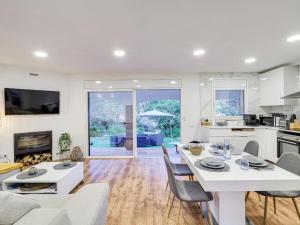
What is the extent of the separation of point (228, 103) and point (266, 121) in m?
1.06

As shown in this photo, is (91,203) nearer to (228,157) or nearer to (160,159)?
(228,157)

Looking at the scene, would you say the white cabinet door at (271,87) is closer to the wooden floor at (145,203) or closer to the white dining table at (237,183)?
the wooden floor at (145,203)

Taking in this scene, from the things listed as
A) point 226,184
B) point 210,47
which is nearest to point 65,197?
point 226,184

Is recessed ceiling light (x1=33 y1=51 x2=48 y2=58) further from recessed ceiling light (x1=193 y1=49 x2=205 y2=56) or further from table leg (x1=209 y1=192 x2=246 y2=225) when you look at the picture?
table leg (x1=209 y1=192 x2=246 y2=225)

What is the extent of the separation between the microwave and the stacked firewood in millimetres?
5742

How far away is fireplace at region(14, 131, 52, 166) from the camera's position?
4254mm

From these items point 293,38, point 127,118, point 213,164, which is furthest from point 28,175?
point 293,38

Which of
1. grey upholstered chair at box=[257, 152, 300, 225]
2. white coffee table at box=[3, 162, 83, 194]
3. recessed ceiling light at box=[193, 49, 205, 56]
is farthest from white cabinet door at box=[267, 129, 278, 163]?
white coffee table at box=[3, 162, 83, 194]

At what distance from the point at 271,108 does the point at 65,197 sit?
5.33m

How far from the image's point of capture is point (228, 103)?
5.13 meters

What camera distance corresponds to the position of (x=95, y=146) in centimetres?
523

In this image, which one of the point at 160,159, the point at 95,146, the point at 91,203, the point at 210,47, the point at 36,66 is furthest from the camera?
the point at 95,146

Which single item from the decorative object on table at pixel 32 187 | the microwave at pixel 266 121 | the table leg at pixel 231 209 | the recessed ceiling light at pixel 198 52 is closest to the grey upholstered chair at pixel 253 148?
the table leg at pixel 231 209

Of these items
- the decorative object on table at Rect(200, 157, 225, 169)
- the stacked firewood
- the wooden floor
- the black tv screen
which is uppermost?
Answer: the black tv screen
